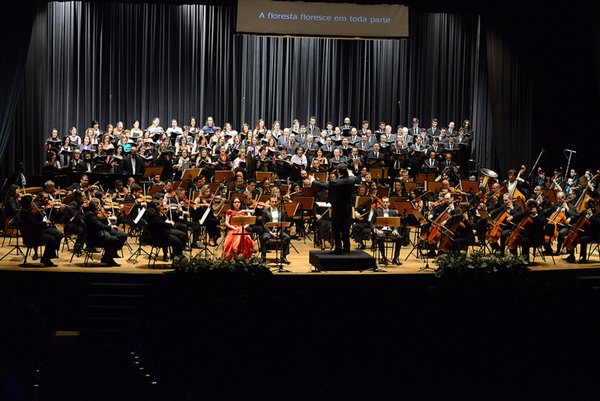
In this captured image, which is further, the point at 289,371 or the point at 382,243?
the point at 382,243

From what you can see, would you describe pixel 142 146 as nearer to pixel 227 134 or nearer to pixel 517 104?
pixel 227 134

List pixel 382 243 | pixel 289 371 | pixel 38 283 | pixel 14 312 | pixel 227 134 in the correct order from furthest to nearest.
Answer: pixel 227 134 → pixel 382 243 → pixel 38 283 → pixel 289 371 → pixel 14 312

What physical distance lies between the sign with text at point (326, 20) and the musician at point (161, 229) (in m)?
5.35

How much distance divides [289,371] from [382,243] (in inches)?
254

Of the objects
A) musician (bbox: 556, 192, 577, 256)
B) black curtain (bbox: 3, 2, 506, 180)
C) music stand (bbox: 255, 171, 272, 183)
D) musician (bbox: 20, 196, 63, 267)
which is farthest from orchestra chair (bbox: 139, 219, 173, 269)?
black curtain (bbox: 3, 2, 506, 180)

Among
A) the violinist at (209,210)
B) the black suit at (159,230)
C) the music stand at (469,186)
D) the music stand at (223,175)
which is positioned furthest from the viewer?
the music stand at (223,175)

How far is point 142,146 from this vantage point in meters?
→ 18.7

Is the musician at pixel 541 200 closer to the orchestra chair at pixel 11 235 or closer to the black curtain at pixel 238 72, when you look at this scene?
the black curtain at pixel 238 72

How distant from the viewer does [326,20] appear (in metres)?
17.4

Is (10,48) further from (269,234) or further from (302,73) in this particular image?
(302,73)

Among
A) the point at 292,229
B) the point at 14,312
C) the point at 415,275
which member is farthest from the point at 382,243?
the point at 14,312

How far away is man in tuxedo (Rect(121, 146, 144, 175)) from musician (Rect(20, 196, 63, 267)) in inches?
207

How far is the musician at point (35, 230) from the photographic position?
12875mm

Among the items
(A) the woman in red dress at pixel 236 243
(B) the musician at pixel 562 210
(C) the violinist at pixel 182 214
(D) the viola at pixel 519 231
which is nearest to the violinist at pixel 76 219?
(C) the violinist at pixel 182 214
